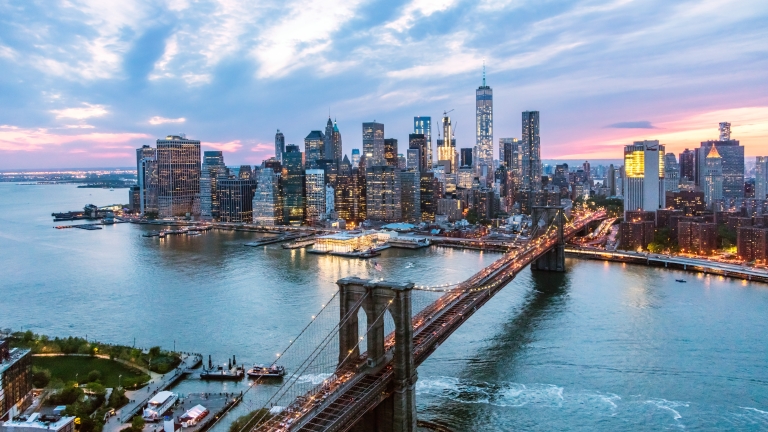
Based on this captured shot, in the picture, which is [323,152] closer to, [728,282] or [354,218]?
[354,218]

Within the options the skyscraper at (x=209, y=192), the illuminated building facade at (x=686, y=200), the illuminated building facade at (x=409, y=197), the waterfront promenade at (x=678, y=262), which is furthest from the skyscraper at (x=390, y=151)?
the waterfront promenade at (x=678, y=262)

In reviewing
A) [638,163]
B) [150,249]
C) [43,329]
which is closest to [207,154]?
[150,249]

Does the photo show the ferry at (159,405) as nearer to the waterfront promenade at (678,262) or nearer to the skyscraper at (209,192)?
the waterfront promenade at (678,262)

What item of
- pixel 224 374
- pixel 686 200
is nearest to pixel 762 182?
pixel 686 200

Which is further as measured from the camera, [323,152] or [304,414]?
[323,152]

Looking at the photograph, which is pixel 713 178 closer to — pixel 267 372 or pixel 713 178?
pixel 713 178
